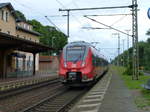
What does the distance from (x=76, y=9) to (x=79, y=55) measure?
167 inches

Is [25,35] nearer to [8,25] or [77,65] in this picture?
[8,25]

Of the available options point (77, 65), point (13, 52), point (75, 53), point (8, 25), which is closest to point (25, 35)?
point (8, 25)

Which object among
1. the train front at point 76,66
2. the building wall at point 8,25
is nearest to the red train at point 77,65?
the train front at point 76,66

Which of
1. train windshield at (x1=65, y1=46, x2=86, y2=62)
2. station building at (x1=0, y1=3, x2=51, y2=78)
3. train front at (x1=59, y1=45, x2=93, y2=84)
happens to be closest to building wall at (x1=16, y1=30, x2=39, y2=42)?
station building at (x1=0, y1=3, x2=51, y2=78)

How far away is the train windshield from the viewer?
820 inches

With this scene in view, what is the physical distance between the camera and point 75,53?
21062 mm

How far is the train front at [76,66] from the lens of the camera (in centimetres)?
2019

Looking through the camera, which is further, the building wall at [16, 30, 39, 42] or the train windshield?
the building wall at [16, 30, 39, 42]

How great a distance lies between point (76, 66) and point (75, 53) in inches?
42.7

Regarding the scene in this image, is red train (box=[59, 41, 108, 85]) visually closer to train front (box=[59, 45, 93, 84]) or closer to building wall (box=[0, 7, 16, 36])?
train front (box=[59, 45, 93, 84])

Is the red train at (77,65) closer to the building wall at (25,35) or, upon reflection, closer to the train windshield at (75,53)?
the train windshield at (75,53)

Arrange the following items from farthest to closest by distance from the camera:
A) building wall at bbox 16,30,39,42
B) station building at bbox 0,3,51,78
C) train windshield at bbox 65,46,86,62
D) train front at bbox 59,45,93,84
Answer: building wall at bbox 16,30,39,42, station building at bbox 0,3,51,78, train windshield at bbox 65,46,86,62, train front at bbox 59,45,93,84

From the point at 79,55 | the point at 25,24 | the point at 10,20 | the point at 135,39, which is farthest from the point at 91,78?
the point at 25,24

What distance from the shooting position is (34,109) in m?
12.3
